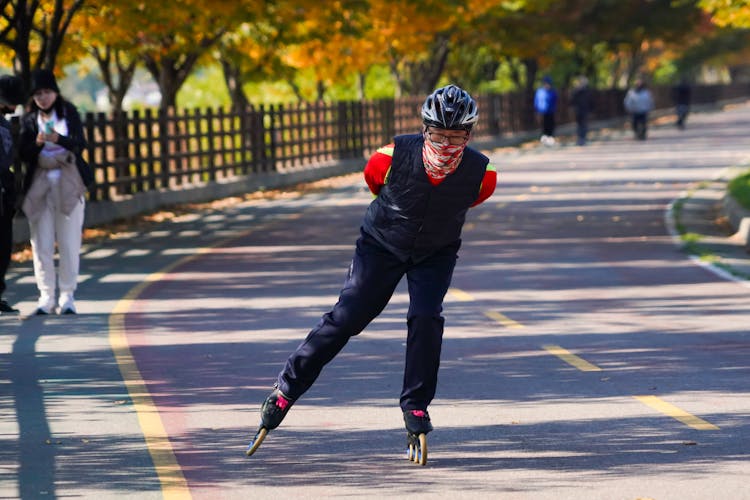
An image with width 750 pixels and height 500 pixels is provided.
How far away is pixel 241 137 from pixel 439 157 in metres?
28.6

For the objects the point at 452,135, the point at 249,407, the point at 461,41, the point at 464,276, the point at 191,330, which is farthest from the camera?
the point at 461,41

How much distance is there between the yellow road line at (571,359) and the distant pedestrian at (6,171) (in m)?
4.22

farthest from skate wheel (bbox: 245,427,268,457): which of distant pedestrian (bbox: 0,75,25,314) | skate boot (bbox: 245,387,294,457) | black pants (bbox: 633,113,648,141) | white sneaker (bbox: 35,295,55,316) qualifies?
black pants (bbox: 633,113,648,141)

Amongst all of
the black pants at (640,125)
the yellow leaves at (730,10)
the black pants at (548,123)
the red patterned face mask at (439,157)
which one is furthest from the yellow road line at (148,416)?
the black pants at (640,125)

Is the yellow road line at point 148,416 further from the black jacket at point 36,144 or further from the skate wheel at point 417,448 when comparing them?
the black jacket at point 36,144

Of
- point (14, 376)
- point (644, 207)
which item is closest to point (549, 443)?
point (14, 376)

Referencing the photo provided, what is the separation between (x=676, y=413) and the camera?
891cm

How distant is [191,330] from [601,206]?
14.3 meters

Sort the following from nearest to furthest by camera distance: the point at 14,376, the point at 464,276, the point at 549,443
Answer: the point at 549,443 < the point at 14,376 < the point at 464,276

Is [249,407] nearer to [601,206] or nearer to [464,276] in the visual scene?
[464,276]

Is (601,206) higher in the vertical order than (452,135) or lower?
lower

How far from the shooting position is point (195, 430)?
338 inches

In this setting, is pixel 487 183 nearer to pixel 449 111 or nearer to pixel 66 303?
pixel 449 111

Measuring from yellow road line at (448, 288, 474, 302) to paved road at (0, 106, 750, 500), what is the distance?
1.7 inches
